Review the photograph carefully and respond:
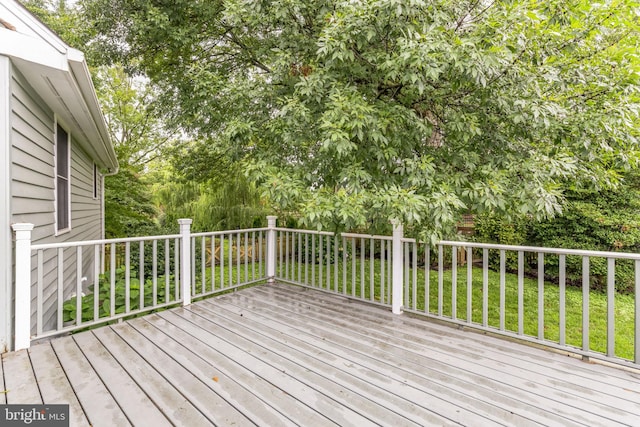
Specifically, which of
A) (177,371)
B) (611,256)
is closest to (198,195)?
(177,371)

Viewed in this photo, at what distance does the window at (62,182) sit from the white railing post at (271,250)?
102 inches

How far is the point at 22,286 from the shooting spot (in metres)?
2.54

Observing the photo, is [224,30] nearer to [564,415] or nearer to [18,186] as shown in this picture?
[18,186]

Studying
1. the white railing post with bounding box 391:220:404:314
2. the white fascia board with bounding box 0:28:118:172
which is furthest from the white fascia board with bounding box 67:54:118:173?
the white railing post with bounding box 391:220:404:314

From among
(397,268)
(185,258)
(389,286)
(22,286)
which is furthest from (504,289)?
(22,286)

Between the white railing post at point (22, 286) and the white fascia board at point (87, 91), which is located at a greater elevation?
the white fascia board at point (87, 91)

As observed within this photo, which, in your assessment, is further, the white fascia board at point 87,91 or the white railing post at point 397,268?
the white railing post at point 397,268

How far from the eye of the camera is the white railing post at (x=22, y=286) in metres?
2.50

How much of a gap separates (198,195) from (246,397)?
738cm

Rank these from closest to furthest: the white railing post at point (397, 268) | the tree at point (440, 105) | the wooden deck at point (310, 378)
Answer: the wooden deck at point (310, 378) < the tree at point (440, 105) < the white railing post at point (397, 268)

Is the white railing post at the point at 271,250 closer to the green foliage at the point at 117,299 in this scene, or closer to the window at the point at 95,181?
the green foliage at the point at 117,299

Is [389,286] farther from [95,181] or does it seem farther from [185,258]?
[95,181]

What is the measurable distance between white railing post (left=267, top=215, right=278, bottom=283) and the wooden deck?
172 cm

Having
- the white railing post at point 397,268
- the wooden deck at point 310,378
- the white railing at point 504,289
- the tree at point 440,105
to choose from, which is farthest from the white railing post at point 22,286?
the white railing post at point 397,268
